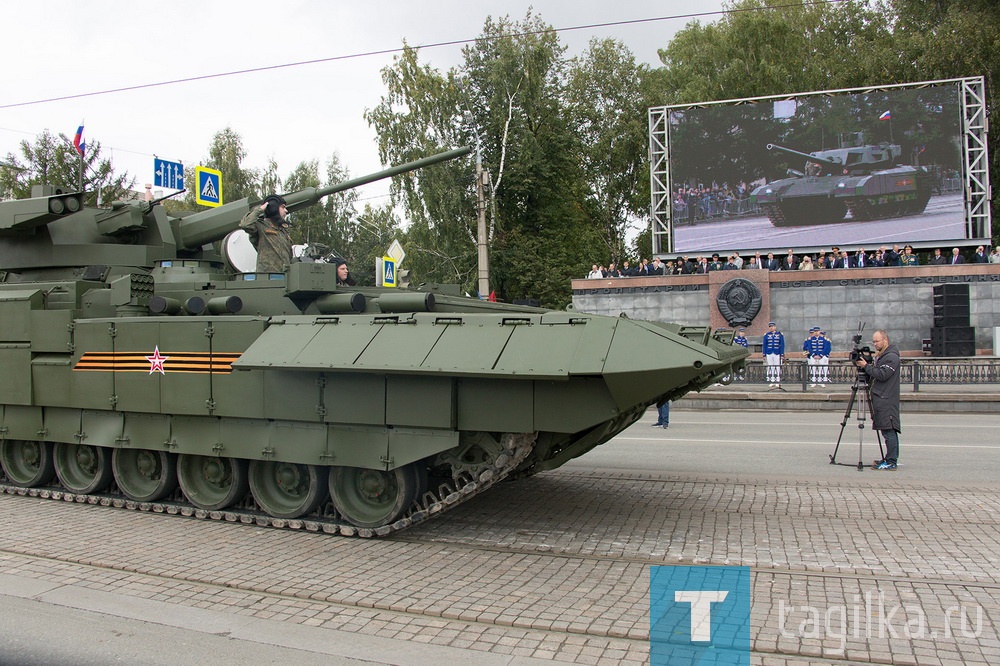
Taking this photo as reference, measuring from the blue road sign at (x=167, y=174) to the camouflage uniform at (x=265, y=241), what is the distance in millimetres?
10516

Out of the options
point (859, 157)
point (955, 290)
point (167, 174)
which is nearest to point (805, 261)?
point (859, 157)

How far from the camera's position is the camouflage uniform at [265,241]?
10.1 m

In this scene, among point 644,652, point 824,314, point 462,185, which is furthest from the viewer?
point 462,185

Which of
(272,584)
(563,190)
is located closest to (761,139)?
(563,190)

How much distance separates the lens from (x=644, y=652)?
5.30 meters

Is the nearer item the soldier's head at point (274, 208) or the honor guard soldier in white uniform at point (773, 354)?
the soldier's head at point (274, 208)

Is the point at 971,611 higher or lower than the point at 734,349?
lower

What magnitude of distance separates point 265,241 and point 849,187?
26123 mm

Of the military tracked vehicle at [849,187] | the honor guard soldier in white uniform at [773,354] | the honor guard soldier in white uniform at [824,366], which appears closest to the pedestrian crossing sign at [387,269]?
the honor guard soldier in white uniform at [773,354]

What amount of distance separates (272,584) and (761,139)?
29.3m

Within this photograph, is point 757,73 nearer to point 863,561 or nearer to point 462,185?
point 462,185

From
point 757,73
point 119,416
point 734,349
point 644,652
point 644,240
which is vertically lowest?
point 644,652

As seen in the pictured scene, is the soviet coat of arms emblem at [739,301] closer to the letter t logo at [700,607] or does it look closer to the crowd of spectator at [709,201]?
the crowd of spectator at [709,201]

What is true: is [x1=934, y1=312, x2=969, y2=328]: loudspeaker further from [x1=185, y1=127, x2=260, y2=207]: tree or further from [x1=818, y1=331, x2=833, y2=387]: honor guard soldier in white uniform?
[x1=185, y1=127, x2=260, y2=207]: tree
